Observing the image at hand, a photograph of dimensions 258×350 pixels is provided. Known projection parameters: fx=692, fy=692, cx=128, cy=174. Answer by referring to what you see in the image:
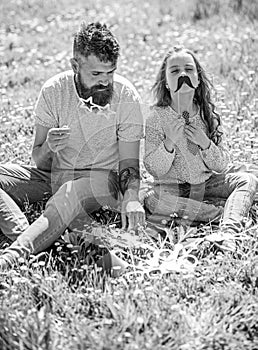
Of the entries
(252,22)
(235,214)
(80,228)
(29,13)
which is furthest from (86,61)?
(29,13)

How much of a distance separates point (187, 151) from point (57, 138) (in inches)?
29.6

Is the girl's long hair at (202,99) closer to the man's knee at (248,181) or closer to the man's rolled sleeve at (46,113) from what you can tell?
the man's knee at (248,181)

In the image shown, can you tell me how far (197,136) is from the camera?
378cm

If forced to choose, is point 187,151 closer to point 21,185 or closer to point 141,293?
point 21,185

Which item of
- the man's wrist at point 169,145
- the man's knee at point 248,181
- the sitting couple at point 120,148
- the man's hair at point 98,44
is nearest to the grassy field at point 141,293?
the sitting couple at point 120,148

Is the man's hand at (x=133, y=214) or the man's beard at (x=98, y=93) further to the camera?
the man's beard at (x=98, y=93)

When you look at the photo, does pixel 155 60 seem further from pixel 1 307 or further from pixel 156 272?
pixel 1 307

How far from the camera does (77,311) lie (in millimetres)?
2883

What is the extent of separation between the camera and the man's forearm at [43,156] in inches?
146

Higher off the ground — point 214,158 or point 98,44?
point 98,44

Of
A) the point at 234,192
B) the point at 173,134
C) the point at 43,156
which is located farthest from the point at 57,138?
the point at 234,192

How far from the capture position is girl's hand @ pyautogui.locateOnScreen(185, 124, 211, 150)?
376 cm

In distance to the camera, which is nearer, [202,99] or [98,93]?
[98,93]

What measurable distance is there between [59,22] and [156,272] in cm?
537
